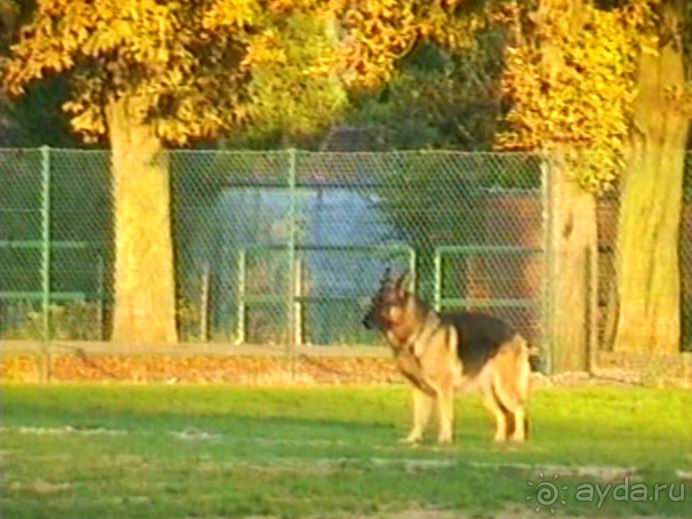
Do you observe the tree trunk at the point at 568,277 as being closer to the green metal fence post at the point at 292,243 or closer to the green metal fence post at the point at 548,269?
the green metal fence post at the point at 548,269

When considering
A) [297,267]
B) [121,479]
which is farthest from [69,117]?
[121,479]

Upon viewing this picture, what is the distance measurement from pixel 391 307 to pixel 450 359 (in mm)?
626

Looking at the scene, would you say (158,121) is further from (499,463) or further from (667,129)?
(499,463)

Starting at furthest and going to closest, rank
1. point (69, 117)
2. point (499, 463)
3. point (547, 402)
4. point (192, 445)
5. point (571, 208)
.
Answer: point (69, 117), point (571, 208), point (547, 402), point (192, 445), point (499, 463)

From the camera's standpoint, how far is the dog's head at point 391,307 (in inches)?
788

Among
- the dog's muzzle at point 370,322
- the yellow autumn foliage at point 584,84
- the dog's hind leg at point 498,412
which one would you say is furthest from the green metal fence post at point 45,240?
the dog's hind leg at point 498,412

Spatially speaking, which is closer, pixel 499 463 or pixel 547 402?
pixel 499 463

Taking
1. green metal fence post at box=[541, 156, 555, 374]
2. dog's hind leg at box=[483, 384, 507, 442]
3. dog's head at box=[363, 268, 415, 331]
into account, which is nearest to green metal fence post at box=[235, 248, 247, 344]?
green metal fence post at box=[541, 156, 555, 374]

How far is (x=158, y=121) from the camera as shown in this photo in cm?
2875

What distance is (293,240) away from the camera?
2777 cm

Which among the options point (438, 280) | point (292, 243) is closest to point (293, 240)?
point (292, 243)

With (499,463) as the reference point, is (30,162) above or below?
above

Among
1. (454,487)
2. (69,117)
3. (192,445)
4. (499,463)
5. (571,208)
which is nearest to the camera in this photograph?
(454,487)

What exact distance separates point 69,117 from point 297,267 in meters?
4.44
